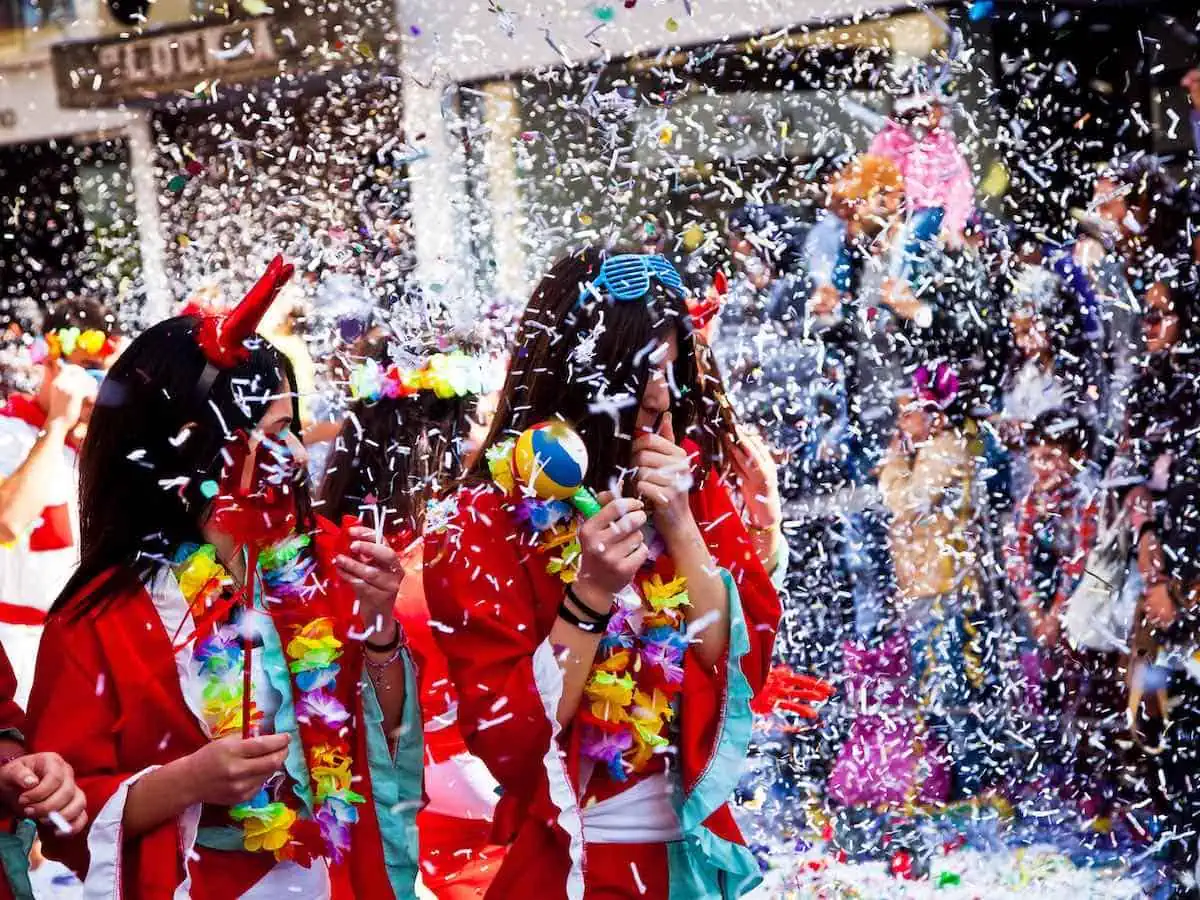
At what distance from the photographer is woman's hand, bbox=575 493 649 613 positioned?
80.9 inches

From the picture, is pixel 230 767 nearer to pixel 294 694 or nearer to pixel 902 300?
pixel 294 694

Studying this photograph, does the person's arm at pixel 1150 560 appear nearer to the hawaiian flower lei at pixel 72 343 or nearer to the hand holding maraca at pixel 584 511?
the hand holding maraca at pixel 584 511

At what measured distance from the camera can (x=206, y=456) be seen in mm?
2377

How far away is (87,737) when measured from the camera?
2180 millimetres

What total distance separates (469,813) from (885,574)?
2695mm

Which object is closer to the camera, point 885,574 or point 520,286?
point 885,574

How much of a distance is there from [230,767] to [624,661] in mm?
576

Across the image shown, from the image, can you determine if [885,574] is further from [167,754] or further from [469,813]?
[167,754]

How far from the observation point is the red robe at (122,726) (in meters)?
2.16

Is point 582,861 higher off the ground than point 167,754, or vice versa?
point 167,754

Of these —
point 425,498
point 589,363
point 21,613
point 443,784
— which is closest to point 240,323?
point 589,363

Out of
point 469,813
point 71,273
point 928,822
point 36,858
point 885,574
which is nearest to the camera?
point 469,813

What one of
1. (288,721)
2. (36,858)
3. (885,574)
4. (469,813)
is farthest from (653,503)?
(885,574)

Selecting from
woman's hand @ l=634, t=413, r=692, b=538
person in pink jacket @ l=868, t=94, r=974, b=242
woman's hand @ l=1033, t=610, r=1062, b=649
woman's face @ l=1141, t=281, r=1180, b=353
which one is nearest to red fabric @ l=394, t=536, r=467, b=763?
woman's hand @ l=634, t=413, r=692, b=538
